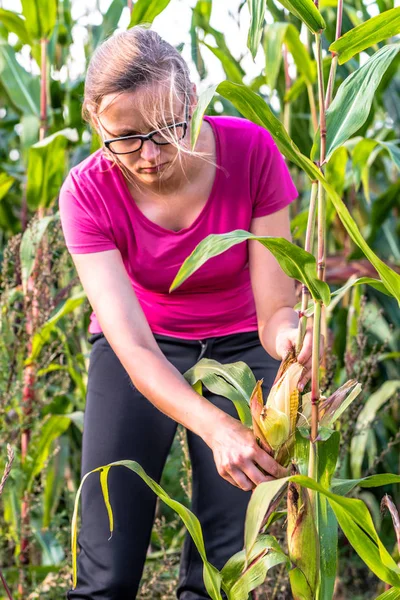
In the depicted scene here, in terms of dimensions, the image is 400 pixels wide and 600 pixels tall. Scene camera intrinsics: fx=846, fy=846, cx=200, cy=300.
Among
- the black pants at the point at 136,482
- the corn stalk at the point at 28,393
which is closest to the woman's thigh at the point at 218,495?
the black pants at the point at 136,482

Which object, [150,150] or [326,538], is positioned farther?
[150,150]

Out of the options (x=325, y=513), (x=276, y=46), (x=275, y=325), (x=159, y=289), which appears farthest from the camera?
(x=276, y=46)

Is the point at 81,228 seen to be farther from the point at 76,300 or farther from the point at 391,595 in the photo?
the point at 391,595

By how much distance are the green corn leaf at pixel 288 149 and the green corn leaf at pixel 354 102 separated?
41mm

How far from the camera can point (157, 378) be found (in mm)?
1181

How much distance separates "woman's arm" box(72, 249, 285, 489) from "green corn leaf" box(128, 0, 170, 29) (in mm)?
678

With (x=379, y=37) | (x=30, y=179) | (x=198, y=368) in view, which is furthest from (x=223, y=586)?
(x=30, y=179)

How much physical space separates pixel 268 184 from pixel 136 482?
0.52 m

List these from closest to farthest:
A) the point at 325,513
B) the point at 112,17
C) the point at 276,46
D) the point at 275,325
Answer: the point at 325,513 < the point at 275,325 < the point at 276,46 < the point at 112,17

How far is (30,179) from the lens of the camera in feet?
6.57

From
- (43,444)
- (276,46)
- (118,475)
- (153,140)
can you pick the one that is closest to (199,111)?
(153,140)

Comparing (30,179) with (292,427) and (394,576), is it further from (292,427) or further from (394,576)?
(394,576)

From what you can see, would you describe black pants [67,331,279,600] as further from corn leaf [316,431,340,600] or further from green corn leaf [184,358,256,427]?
corn leaf [316,431,340,600]

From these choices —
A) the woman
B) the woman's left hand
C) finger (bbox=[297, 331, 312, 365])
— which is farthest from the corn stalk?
finger (bbox=[297, 331, 312, 365])
